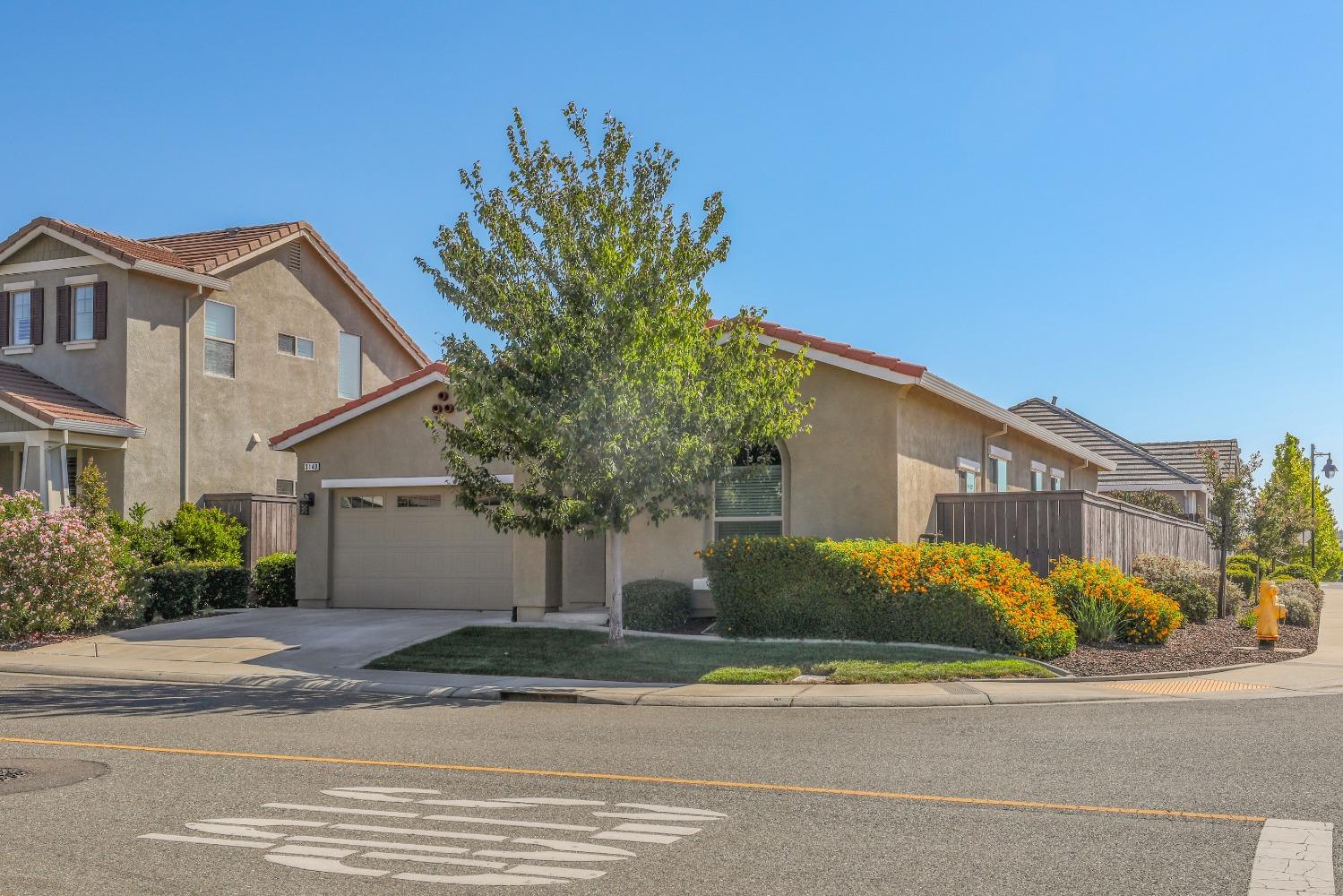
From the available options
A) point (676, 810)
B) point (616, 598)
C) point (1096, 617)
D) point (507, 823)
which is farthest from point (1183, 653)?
point (507, 823)

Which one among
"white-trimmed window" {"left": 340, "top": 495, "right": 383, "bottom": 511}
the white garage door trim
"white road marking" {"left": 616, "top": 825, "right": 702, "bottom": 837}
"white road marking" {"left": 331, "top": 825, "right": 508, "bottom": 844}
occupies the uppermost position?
the white garage door trim

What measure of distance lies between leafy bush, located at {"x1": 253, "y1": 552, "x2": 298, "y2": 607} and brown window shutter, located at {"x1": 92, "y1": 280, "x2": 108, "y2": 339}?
6.31 metres

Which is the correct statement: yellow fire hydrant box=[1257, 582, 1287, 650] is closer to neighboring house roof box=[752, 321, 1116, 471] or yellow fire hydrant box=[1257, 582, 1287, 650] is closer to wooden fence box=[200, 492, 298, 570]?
neighboring house roof box=[752, 321, 1116, 471]

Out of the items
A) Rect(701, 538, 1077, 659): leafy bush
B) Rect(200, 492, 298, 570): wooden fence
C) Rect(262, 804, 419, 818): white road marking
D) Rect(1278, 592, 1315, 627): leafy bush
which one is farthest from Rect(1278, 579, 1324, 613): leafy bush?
Rect(262, 804, 419, 818): white road marking

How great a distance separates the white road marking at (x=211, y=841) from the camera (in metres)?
6.60

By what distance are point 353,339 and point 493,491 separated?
16.5 m

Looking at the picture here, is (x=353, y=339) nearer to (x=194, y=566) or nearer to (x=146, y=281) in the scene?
(x=146, y=281)

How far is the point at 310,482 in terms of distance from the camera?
76.8 feet

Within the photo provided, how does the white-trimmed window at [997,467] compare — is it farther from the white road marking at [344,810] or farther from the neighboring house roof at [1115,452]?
the white road marking at [344,810]

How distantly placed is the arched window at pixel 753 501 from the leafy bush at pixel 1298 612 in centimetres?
1028

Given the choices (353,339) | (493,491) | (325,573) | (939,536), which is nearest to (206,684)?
(493,491)

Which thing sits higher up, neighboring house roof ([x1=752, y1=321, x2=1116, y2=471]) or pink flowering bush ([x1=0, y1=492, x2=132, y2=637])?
neighboring house roof ([x1=752, y1=321, x2=1116, y2=471])

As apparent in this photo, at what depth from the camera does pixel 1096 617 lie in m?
16.9

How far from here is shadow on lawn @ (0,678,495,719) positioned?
12.1 meters
